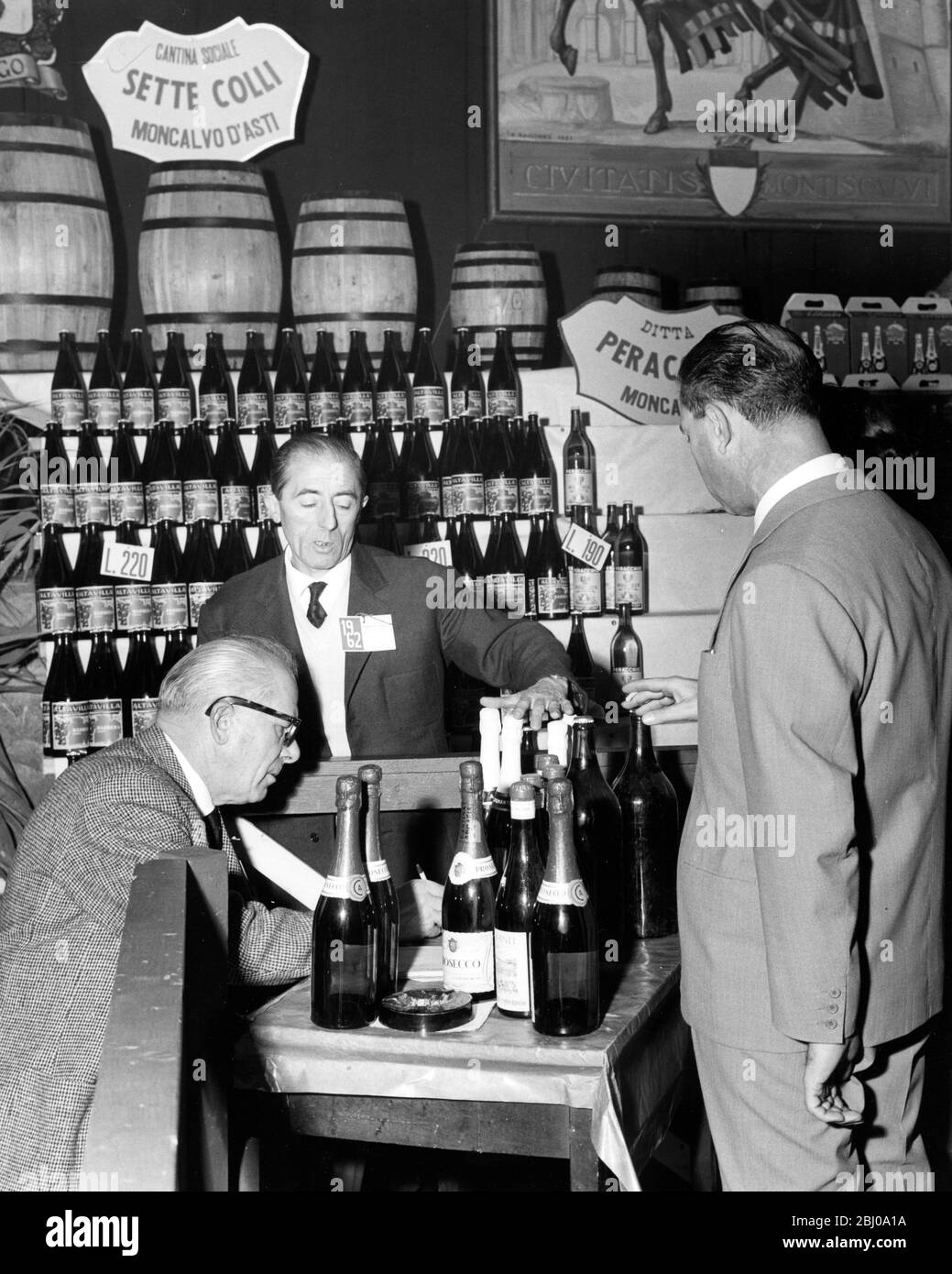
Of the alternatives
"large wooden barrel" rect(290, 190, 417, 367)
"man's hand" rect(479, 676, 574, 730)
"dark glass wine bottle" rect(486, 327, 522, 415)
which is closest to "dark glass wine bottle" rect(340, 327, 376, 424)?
"large wooden barrel" rect(290, 190, 417, 367)

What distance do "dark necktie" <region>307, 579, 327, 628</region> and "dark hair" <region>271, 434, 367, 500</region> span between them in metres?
0.24

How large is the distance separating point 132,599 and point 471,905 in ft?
8.09

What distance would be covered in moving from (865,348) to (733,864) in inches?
146

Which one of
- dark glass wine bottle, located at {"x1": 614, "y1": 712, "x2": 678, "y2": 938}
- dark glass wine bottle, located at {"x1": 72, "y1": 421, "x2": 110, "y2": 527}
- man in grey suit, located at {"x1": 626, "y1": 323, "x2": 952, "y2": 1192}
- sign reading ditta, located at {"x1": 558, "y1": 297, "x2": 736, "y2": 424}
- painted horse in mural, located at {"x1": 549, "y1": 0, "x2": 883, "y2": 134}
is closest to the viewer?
man in grey suit, located at {"x1": 626, "y1": 323, "x2": 952, "y2": 1192}

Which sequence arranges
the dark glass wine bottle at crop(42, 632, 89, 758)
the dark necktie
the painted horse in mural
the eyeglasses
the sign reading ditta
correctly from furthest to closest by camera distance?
the painted horse in mural → the sign reading ditta → the dark glass wine bottle at crop(42, 632, 89, 758) → the dark necktie → the eyeglasses

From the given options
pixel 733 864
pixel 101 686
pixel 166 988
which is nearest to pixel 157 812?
pixel 166 988

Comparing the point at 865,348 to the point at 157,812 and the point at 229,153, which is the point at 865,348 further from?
the point at 157,812

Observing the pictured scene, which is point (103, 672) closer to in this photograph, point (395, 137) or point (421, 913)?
point (395, 137)

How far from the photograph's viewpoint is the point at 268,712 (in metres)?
2.04

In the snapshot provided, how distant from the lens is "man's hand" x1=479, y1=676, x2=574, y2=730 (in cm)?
225

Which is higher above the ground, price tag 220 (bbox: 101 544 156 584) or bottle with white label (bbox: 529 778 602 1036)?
price tag 220 (bbox: 101 544 156 584)

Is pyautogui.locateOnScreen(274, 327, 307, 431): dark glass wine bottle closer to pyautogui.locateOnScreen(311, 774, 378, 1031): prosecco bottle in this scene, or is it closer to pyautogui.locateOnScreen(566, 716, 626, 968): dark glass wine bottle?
pyautogui.locateOnScreen(566, 716, 626, 968): dark glass wine bottle

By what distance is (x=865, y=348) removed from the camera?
16.3ft

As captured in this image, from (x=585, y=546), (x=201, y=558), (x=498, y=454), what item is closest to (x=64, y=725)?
(x=201, y=558)
